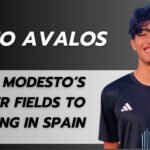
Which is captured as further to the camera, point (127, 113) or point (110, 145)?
point (110, 145)

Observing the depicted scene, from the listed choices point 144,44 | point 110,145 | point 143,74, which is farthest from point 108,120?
point 144,44

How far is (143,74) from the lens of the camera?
3143 millimetres

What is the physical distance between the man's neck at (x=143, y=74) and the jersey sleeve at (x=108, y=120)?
9.4 inches

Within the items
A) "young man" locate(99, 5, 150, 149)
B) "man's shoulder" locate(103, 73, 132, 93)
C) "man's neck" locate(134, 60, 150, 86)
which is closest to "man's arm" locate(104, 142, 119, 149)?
"young man" locate(99, 5, 150, 149)

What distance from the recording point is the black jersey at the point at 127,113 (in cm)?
308

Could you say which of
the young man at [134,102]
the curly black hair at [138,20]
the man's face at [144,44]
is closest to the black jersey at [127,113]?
the young man at [134,102]

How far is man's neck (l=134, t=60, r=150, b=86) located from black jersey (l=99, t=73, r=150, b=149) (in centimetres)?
3

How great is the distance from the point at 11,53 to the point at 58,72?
0.43 meters

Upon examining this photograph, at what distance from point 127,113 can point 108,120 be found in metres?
0.22

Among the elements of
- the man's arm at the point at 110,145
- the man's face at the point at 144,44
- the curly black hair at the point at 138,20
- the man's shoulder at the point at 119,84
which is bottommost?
the man's arm at the point at 110,145

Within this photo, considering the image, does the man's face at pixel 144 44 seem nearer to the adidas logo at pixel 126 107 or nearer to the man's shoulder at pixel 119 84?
the man's shoulder at pixel 119 84

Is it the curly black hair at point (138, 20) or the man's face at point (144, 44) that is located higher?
the curly black hair at point (138, 20)

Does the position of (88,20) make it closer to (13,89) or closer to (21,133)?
(13,89)

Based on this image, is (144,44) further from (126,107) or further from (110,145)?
(110,145)
